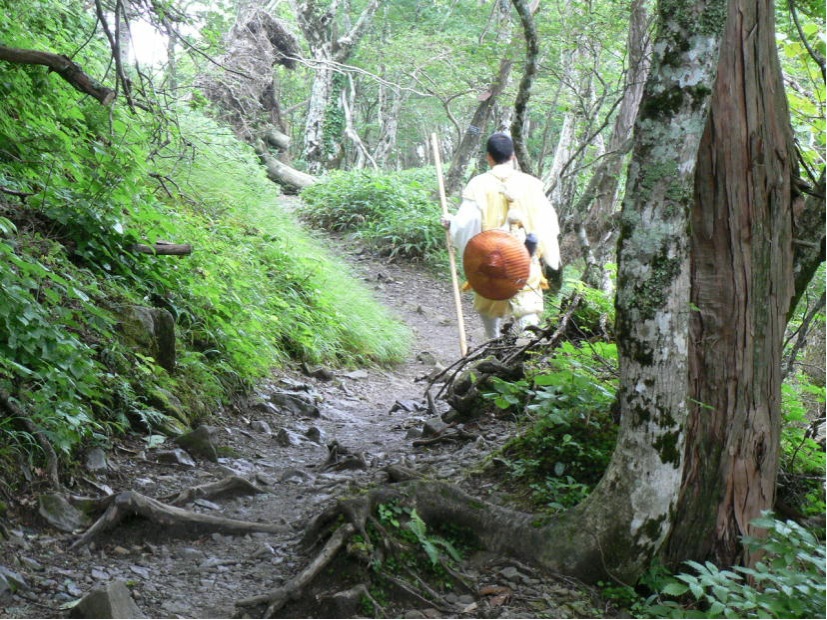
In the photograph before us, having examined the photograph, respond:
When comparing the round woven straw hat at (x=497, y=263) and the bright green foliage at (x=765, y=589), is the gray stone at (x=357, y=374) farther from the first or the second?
the bright green foliage at (x=765, y=589)

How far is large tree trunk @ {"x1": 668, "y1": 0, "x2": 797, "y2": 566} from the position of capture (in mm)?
3906

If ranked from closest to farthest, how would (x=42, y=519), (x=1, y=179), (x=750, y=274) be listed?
(x=750, y=274) < (x=42, y=519) < (x=1, y=179)

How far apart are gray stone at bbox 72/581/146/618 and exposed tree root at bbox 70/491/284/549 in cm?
83

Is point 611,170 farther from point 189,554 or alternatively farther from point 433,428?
point 189,554

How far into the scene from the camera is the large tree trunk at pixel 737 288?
3906 mm

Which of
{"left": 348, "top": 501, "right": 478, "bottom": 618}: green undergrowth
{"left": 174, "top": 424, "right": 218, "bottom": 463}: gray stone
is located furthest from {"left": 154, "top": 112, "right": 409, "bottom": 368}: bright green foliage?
{"left": 348, "top": 501, "right": 478, "bottom": 618}: green undergrowth

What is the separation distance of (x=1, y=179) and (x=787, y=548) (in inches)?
227

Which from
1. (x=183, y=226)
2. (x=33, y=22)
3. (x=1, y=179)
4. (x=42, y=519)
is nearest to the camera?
(x=42, y=519)

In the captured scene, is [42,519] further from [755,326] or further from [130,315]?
[755,326]

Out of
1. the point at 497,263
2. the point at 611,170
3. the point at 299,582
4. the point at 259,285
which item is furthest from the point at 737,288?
the point at 611,170

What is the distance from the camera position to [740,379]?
4.06 meters

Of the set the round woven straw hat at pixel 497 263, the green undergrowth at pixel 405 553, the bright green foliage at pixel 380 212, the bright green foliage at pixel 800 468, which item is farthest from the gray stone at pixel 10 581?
the bright green foliage at pixel 380 212

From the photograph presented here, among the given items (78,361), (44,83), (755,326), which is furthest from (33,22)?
(755,326)

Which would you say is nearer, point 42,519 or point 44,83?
point 42,519
